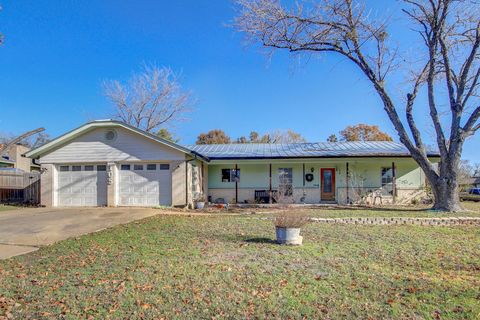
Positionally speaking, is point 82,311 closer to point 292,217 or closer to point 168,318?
point 168,318

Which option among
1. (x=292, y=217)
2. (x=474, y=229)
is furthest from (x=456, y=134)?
(x=292, y=217)

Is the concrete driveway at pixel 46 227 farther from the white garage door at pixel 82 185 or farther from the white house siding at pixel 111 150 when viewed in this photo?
the white house siding at pixel 111 150

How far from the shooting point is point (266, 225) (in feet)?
32.3

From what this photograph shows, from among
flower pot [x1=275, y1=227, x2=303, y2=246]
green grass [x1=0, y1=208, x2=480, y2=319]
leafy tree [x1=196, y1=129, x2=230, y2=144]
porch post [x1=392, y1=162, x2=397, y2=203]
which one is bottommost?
green grass [x1=0, y1=208, x2=480, y2=319]

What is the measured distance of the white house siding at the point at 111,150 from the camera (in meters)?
15.6

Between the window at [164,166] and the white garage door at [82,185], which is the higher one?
the window at [164,166]

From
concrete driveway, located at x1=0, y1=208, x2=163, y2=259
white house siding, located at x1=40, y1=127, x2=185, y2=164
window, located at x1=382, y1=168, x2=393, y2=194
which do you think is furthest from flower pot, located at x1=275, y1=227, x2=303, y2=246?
window, located at x1=382, y1=168, x2=393, y2=194

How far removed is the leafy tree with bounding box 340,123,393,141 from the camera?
40.4 meters

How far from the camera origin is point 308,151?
61.9 ft

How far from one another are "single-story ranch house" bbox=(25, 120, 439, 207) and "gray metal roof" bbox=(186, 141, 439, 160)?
5 cm

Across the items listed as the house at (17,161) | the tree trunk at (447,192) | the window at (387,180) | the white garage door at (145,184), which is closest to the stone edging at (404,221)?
the tree trunk at (447,192)

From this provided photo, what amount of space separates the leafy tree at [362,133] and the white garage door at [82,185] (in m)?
33.2

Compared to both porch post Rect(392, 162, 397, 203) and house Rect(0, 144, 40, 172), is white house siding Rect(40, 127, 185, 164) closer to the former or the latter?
porch post Rect(392, 162, 397, 203)

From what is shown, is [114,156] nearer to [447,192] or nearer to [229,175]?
[229,175]
